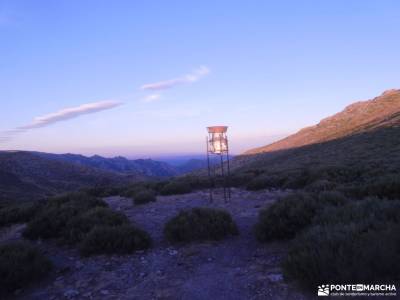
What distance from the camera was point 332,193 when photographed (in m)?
10.3

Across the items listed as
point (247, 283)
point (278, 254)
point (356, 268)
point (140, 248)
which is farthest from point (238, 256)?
point (356, 268)

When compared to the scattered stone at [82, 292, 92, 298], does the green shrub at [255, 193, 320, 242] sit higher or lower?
higher

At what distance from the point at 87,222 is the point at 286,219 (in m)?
5.28

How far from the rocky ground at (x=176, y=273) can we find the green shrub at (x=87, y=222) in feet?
1.42

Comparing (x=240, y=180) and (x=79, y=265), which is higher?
(x=240, y=180)

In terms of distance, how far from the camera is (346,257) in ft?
17.7

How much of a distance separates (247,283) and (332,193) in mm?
4931

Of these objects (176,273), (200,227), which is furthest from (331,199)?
(176,273)

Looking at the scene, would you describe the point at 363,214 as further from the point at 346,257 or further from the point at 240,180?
the point at 240,180

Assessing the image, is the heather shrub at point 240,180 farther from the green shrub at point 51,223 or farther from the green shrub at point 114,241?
the green shrub at point 114,241

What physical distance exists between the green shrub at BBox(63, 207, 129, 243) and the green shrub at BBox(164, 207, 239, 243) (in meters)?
1.70

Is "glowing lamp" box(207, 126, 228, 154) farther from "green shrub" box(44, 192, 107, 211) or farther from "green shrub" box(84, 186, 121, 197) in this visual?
"green shrub" box(84, 186, 121, 197)

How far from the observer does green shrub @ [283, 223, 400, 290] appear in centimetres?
507

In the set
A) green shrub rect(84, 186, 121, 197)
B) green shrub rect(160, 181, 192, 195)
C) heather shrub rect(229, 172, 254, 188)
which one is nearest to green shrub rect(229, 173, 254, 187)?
heather shrub rect(229, 172, 254, 188)
